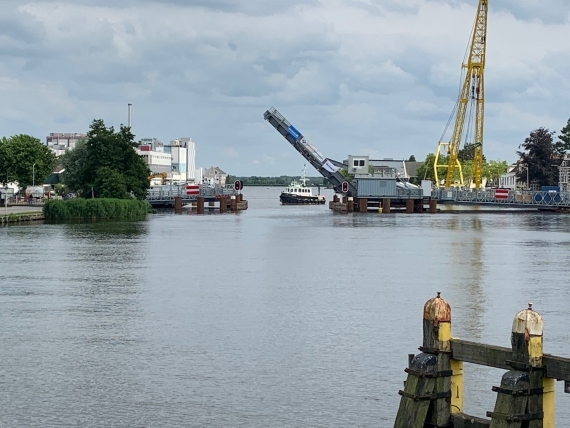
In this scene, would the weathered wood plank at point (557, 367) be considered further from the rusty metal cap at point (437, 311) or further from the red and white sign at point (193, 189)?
the red and white sign at point (193, 189)

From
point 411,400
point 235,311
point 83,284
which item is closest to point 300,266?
point 83,284

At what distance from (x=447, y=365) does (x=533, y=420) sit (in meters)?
1.31

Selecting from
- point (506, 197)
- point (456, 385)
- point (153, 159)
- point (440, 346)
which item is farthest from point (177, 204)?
point (440, 346)

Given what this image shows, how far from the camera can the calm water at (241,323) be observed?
17719 mm

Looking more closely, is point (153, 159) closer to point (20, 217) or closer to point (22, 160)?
point (22, 160)

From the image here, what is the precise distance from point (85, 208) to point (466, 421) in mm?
69102

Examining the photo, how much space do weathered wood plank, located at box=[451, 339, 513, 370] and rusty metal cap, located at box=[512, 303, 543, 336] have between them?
435 millimetres

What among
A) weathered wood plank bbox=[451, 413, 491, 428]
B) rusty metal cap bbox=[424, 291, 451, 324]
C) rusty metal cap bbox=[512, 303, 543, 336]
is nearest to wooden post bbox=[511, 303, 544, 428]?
rusty metal cap bbox=[512, 303, 543, 336]

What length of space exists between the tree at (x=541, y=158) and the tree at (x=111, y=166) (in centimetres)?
5820

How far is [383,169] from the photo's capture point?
10612cm

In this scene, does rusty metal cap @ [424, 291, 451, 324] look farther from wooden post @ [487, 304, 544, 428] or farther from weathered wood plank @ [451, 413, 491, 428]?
weathered wood plank @ [451, 413, 491, 428]

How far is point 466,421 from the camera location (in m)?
13.5

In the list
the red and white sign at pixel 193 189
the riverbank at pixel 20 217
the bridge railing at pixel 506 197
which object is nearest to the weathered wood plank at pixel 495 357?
the riverbank at pixel 20 217

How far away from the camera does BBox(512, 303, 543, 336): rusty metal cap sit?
12188 mm
